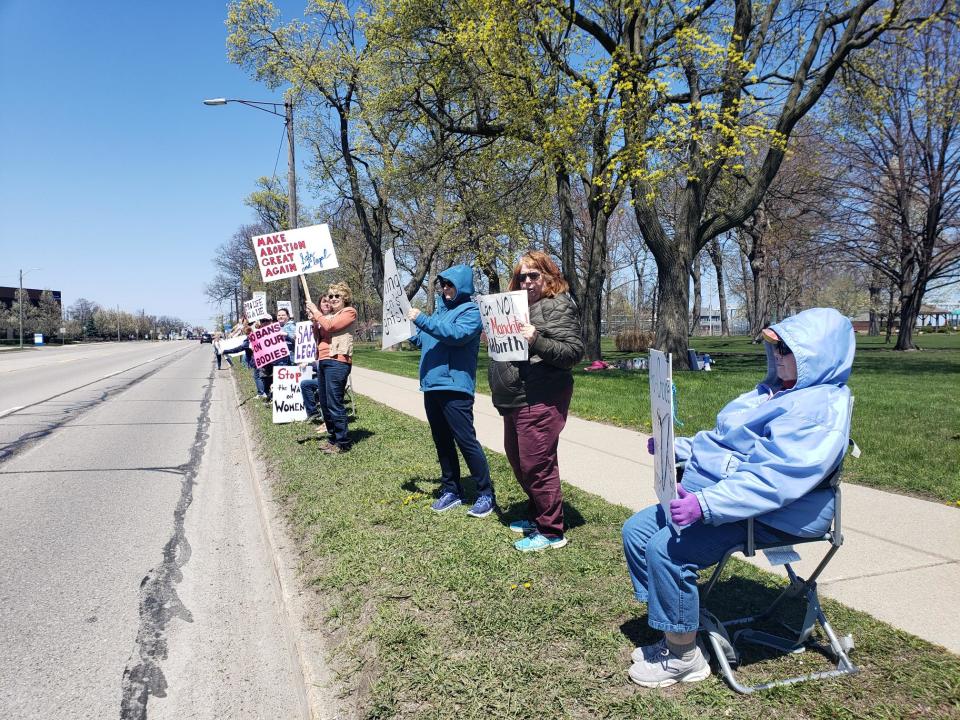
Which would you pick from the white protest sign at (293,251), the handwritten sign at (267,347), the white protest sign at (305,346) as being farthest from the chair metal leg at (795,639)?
the handwritten sign at (267,347)

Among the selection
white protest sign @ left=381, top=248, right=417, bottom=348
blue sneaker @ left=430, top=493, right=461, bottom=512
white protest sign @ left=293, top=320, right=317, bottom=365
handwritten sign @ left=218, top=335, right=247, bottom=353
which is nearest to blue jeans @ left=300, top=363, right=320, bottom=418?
white protest sign @ left=293, top=320, right=317, bottom=365

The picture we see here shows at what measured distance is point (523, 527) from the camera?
4.75 metres

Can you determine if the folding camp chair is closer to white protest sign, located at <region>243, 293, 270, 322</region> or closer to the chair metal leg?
the chair metal leg

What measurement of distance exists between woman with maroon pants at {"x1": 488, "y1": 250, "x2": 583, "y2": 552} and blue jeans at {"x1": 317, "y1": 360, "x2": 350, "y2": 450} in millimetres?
3829

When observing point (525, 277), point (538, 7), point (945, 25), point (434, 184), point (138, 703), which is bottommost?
point (138, 703)

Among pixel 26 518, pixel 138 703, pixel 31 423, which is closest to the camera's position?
pixel 138 703

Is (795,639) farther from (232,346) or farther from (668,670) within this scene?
(232,346)

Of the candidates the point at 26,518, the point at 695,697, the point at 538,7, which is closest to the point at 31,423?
the point at 26,518

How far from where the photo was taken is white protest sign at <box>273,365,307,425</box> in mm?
10727

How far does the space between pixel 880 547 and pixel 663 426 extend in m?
2.50

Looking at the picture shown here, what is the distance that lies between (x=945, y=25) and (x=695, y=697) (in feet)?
92.7

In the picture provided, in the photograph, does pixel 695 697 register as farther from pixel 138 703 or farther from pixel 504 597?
pixel 138 703

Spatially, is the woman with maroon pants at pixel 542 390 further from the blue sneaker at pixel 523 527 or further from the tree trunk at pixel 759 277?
the tree trunk at pixel 759 277

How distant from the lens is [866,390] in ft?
40.9
